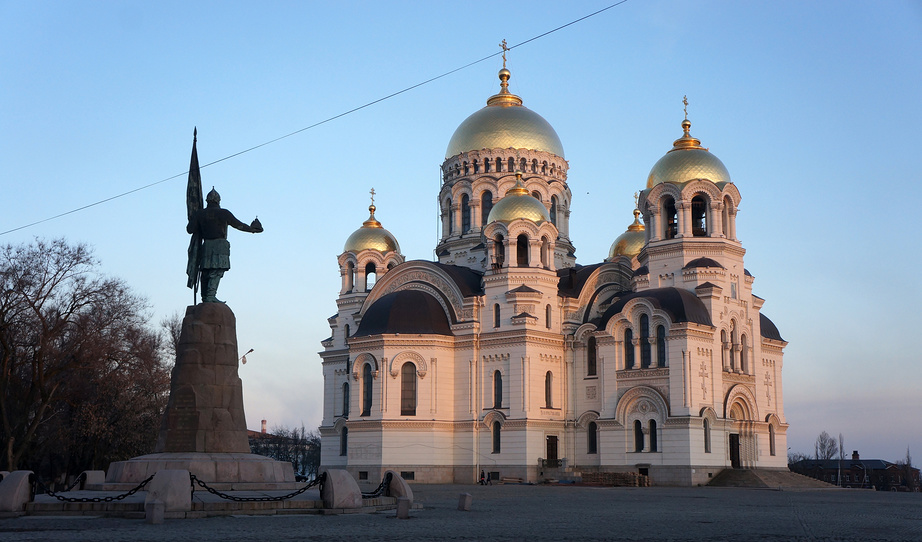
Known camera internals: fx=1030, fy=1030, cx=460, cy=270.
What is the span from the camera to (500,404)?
50094 millimetres

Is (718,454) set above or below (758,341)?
below

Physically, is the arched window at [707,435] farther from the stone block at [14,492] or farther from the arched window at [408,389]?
the stone block at [14,492]

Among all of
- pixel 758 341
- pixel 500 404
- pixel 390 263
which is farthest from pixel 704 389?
pixel 390 263

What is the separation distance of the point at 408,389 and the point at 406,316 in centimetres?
362

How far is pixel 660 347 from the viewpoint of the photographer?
155 feet

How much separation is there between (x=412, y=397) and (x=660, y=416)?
1220cm

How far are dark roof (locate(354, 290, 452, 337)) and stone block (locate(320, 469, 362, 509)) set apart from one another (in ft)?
101

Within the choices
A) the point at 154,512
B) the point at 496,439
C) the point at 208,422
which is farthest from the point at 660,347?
the point at 154,512

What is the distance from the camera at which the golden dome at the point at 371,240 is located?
59.4m

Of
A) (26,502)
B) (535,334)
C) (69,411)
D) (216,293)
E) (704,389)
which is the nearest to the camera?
(26,502)

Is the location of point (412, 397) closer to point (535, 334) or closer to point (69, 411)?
point (535, 334)

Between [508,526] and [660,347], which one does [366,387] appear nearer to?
[660,347]

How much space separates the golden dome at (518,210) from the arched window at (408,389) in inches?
336

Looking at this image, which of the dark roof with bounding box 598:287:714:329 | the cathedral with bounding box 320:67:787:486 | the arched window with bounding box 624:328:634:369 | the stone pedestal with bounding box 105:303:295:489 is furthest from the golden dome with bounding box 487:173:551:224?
the stone pedestal with bounding box 105:303:295:489
